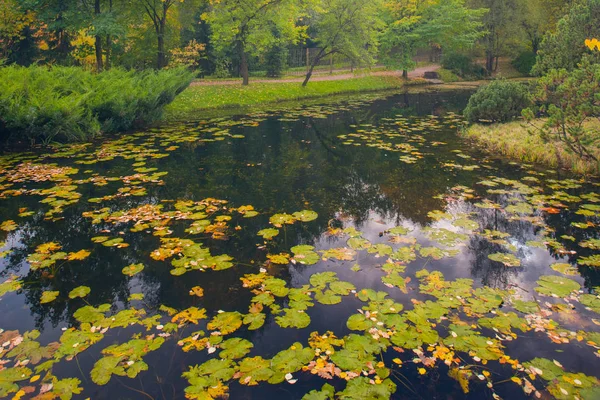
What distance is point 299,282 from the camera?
457cm

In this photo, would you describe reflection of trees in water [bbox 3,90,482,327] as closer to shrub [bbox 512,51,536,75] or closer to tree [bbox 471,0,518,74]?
tree [bbox 471,0,518,74]

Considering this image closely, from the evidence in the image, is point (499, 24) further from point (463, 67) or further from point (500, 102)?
point (500, 102)

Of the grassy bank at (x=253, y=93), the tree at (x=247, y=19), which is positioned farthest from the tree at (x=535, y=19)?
the tree at (x=247, y=19)

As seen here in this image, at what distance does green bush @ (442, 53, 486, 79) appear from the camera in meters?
36.8

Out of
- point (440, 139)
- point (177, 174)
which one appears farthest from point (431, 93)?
point (177, 174)

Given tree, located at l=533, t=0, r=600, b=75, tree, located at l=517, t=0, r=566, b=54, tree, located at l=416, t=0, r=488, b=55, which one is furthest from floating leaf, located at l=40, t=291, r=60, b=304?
tree, located at l=517, t=0, r=566, b=54

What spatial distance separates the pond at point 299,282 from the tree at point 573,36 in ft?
15.0

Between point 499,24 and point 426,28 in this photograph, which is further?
point 499,24

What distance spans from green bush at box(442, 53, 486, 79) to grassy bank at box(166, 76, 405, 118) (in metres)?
11.1

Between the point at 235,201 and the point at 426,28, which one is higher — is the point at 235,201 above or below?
below

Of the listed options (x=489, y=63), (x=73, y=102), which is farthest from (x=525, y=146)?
(x=489, y=63)

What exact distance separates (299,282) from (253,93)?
20014 mm

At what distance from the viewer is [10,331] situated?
3689 millimetres

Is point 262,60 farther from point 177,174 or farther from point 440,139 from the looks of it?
point 177,174
